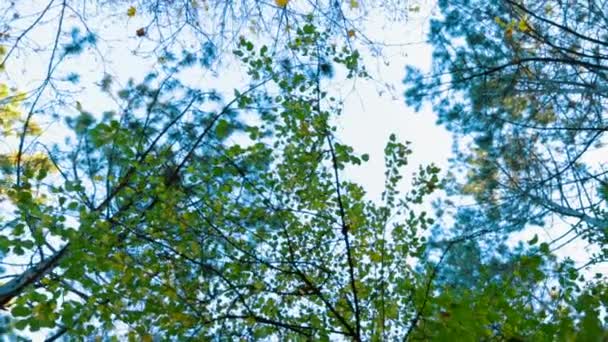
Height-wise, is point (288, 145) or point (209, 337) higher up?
point (288, 145)

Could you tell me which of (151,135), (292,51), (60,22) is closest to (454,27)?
(292,51)

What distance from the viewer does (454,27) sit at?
238 inches

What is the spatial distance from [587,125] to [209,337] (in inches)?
186

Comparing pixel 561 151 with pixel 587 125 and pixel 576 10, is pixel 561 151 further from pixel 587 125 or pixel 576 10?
pixel 576 10

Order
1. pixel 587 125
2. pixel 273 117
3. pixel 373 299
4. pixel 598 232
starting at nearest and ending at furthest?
pixel 373 299, pixel 273 117, pixel 598 232, pixel 587 125

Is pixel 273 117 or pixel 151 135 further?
pixel 151 135

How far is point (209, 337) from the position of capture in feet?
9.66

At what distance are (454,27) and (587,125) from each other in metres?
1.73

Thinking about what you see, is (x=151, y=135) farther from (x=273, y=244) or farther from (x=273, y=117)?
(x=273, y=244)

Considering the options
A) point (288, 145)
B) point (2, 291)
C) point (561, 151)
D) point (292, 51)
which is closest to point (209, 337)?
point (288, 145)

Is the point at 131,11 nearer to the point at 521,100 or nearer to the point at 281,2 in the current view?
the point at 281,2

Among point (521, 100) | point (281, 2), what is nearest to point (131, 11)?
point (281, 2)

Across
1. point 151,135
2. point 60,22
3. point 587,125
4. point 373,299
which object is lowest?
point 373,299

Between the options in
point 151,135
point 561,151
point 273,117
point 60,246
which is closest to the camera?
point 273,117
